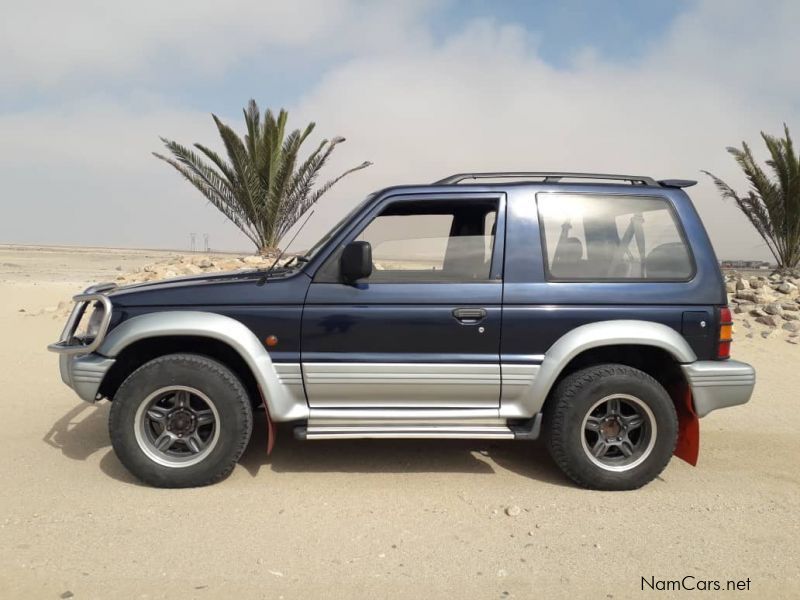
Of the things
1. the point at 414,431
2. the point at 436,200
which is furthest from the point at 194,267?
the point at 414,431

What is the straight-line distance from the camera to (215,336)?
11.3ft

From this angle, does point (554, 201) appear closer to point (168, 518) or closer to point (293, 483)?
point (293, 483)

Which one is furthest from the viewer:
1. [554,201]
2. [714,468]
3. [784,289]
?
[784,289]

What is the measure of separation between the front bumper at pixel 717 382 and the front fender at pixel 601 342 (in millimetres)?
89

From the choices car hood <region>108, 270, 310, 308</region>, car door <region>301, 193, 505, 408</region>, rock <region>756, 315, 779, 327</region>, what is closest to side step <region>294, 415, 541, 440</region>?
car door <region>301, 193, 505, 408</region>

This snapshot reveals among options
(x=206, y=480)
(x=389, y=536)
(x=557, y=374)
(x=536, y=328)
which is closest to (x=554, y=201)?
(x=536, y=328)

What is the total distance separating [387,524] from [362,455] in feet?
3.43

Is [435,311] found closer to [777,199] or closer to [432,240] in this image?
[432,240]

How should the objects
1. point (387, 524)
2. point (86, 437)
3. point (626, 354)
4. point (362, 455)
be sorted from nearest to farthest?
point (387, 524)
point (626, 354)
point (362, 455)
point (86, 437)

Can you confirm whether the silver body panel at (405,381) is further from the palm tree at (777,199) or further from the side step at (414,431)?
the palm tree at (777,199)

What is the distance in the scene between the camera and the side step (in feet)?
11.4

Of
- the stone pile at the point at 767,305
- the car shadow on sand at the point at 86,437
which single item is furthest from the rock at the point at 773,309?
the car shadow on sand at the point at 86,437

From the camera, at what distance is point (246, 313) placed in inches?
138

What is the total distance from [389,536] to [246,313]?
156 cm
